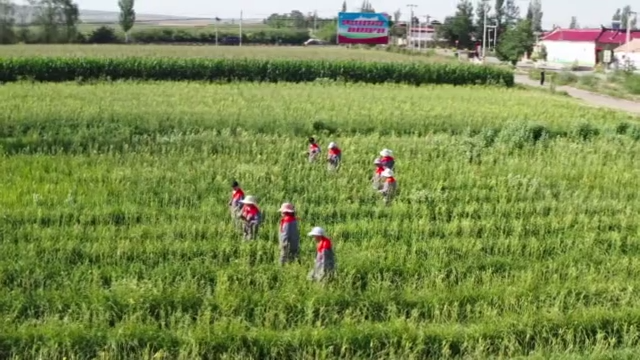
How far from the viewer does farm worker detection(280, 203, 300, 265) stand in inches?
327

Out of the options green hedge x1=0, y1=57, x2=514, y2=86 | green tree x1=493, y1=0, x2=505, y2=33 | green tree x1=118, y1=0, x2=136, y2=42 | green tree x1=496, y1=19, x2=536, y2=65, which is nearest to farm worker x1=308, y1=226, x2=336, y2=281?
green hedge x1=0, y1=57, x2=514, y2=86

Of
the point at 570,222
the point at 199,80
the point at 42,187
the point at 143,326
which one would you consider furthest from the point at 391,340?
the point at 199,80

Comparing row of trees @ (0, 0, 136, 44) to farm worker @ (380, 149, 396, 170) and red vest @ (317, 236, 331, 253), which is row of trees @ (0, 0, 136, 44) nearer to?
farm worker @ (380, 149, 396, 170)

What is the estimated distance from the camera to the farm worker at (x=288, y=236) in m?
8.31

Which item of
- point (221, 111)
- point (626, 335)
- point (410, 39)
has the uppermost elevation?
point (410, 39)

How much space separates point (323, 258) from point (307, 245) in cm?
161

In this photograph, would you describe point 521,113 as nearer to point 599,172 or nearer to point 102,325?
point 599,172

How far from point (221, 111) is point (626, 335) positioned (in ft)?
54.6

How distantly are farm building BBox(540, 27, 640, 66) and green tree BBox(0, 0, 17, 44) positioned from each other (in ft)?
181

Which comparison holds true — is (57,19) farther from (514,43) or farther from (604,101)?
(604,101)

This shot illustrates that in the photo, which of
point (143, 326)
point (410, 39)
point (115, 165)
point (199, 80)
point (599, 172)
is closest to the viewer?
point (143, 326)

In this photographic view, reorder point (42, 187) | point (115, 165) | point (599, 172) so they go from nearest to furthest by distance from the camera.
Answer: point (42, 187) → point (115, 165) → point (599, 172)

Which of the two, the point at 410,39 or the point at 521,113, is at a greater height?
the point at 410,39

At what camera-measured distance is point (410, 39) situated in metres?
86.6
